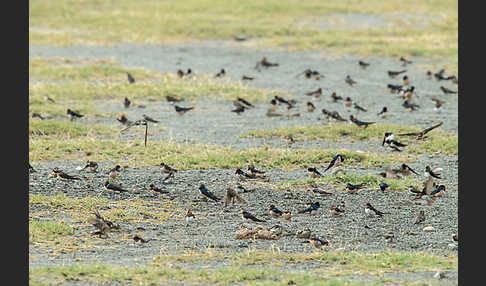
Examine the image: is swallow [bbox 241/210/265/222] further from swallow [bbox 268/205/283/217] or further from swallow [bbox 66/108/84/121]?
swallow [bbox 66/108/84/121]

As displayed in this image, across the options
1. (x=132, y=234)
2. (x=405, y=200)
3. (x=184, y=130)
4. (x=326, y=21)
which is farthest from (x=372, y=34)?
(x=132, y=234)

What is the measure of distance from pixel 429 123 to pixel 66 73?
952 centimetres

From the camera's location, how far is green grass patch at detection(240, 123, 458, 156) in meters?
16.3

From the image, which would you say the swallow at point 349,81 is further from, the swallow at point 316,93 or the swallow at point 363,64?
the swallow at point 363,64

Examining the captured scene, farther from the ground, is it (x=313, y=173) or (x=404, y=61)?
(x=404, y=61)

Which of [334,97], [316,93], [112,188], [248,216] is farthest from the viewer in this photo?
[316,93]

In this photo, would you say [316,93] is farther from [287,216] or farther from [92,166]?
[287,216]

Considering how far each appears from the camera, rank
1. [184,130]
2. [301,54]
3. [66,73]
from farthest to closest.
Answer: [301,54], [66,73], [184,130]

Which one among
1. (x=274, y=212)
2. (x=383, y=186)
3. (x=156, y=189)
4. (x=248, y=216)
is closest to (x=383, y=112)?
(x=383, y=186)

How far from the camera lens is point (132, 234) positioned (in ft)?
34.7

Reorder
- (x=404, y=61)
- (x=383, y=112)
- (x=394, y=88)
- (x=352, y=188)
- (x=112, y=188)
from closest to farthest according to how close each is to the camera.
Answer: (x=112, y=188) → (x=352, y=188) → (x=383, y=112) → (x=394, y=88) → (x=404, y=61)

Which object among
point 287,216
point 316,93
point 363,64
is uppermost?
point 363,64

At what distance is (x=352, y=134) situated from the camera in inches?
667

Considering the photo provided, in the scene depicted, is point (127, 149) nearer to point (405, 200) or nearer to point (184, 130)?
point (184, 130)
